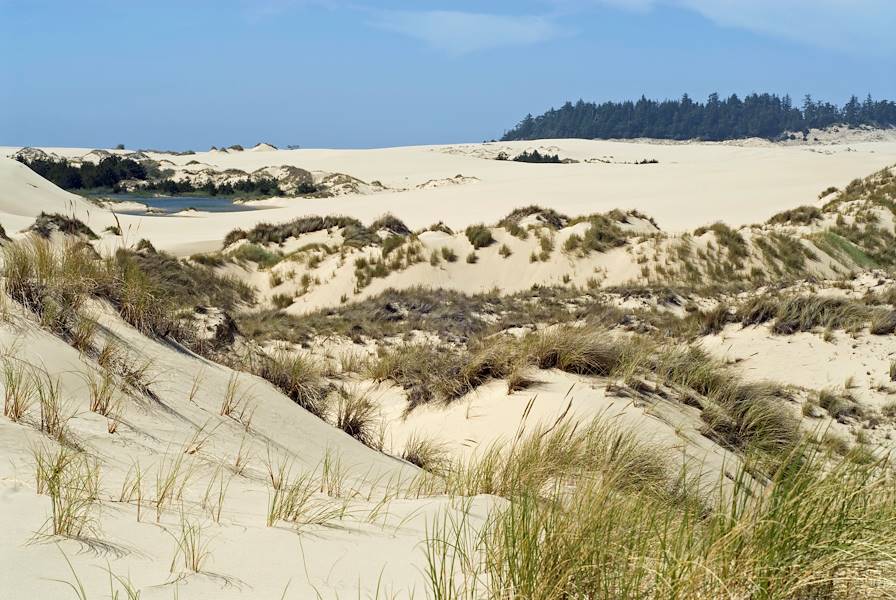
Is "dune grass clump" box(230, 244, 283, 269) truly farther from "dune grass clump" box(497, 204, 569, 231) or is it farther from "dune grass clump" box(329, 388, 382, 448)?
"dune grass clump" box(329, 388, 382, 448)

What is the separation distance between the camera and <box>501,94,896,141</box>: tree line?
139750 millimetres

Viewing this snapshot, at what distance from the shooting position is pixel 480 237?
1872 cm

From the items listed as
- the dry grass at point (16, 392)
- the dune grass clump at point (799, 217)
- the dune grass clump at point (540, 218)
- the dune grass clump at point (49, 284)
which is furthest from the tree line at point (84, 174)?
the dry grass at point (16, 392)

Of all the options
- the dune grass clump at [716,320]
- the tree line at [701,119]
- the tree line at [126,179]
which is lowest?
the dune grass clump at [716,320]

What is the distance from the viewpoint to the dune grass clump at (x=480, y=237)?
18641 mm

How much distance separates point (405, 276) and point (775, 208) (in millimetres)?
19009

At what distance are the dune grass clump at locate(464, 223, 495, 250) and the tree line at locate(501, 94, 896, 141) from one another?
126 m

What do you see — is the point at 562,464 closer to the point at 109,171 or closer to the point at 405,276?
the point at 405,276

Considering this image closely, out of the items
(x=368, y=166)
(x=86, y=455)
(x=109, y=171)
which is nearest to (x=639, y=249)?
(x=86, y=455)

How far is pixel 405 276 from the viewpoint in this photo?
17062mm

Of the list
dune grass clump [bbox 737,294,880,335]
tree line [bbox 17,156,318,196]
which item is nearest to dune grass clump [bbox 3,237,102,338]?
dune grass clump [bbox 737,294,880,335]

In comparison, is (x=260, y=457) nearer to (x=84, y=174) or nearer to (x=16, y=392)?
(x=16, y=392)

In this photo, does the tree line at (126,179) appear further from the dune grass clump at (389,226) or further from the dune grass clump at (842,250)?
the dune grass clump at (842,250)

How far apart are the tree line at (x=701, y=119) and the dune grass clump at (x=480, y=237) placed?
125637 mm
